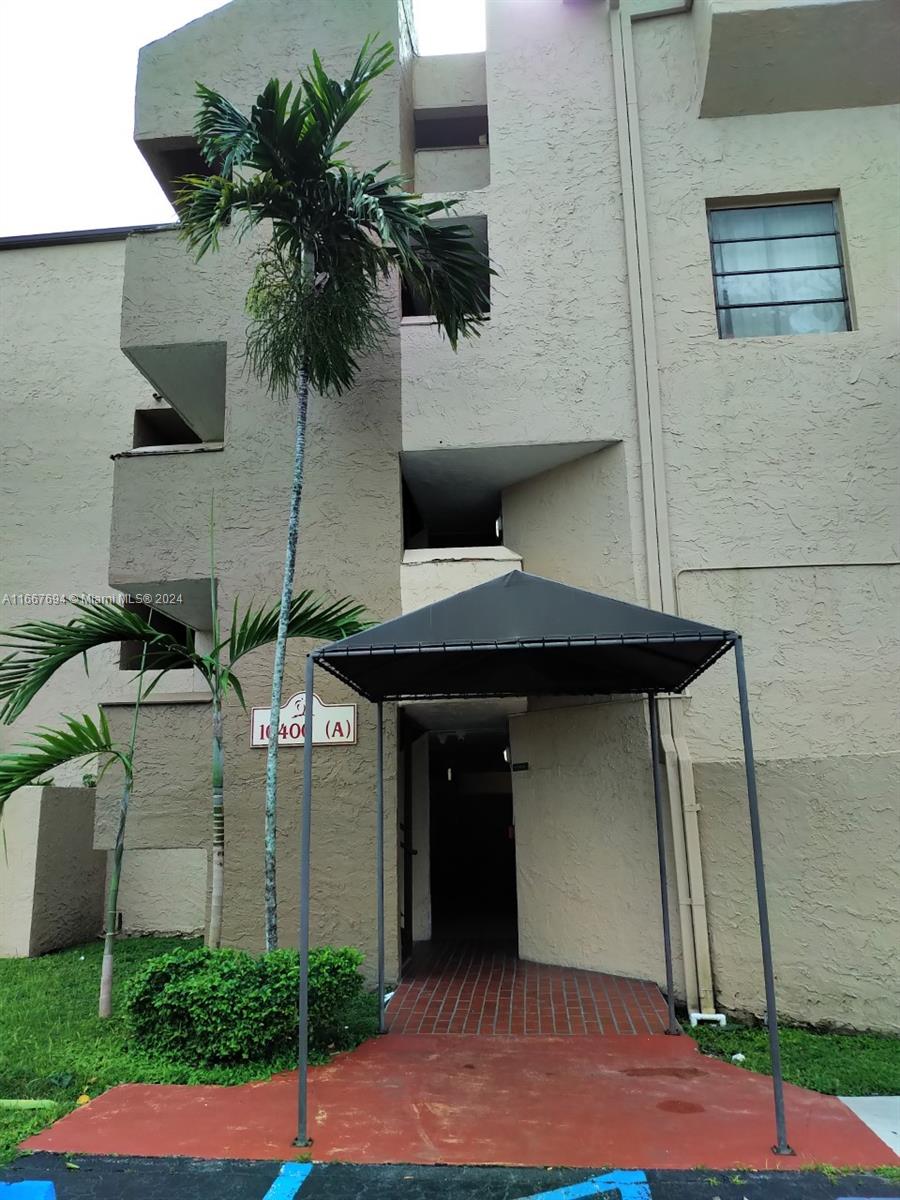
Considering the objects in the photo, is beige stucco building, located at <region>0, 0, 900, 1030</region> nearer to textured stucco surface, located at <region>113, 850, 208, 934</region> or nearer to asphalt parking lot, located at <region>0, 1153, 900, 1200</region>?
asphalt parking lot, located at <region>0, 1153, 900, 1200</region>

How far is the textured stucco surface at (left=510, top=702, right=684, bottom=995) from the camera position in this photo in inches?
284

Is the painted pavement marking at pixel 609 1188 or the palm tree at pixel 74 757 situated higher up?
the palm tree at pixel 74 757

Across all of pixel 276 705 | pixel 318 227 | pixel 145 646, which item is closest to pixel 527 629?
pixel 276 705

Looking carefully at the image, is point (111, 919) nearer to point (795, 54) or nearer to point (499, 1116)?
point (499, 1116)

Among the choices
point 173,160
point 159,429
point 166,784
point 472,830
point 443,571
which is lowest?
point 472,830

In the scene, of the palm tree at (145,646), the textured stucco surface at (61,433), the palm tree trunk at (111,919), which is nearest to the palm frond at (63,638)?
the palm tree at (145,646)

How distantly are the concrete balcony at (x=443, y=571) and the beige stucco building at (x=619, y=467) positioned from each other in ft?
0.11

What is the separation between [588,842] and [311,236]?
226 inches

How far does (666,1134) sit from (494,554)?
5041mm

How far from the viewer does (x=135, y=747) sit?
Result: 7.69 metres

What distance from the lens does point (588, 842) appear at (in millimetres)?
7605

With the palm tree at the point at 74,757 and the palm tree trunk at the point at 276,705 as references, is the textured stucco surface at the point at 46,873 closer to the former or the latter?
the palm tree at the point at 74,757

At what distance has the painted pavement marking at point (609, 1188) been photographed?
148 inches

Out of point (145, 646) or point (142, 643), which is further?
point (142, 643)
